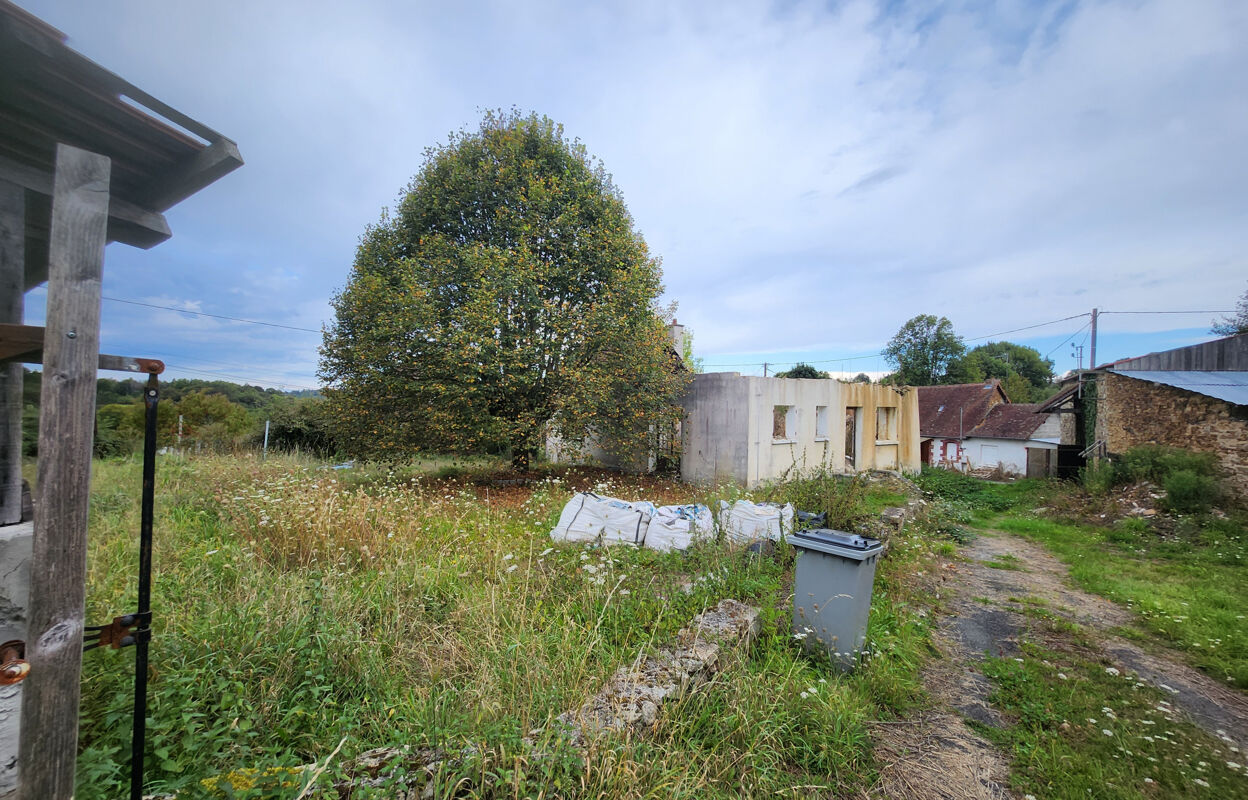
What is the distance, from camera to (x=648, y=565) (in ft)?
16.1

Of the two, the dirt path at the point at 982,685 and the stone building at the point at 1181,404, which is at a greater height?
the stone building at the point at 1181,404

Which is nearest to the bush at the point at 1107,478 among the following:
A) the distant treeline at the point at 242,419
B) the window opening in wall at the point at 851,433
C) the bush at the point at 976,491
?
the bush at the point at 976,491

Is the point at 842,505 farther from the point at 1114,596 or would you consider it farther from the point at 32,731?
the point at 32,731

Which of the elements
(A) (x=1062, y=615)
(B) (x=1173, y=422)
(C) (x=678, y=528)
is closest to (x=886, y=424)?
(B) (x=1173, y=422)

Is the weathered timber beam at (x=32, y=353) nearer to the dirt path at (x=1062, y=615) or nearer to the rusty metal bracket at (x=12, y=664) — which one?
the rusty metal bracket at (x=12, y=664)

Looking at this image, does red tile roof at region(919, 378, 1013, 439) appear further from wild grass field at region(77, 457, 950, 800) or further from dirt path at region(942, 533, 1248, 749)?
wild grass field at region(77, 457, 950, 800)

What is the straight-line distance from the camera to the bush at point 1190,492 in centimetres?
904

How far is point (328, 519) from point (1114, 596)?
9.08 metres

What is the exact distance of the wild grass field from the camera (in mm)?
2008

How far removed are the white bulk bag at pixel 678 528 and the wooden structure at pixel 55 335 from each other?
15.3 ft

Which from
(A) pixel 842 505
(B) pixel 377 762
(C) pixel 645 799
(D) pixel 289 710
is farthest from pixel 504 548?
(A) pixel 842 505

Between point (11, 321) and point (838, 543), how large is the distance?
462cm

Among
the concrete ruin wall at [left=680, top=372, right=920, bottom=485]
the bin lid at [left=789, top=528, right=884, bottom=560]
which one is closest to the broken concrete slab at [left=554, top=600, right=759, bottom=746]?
the bin lid at [left=789, top=528, right=884, bottom=560]

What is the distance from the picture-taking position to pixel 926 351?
129 feet
